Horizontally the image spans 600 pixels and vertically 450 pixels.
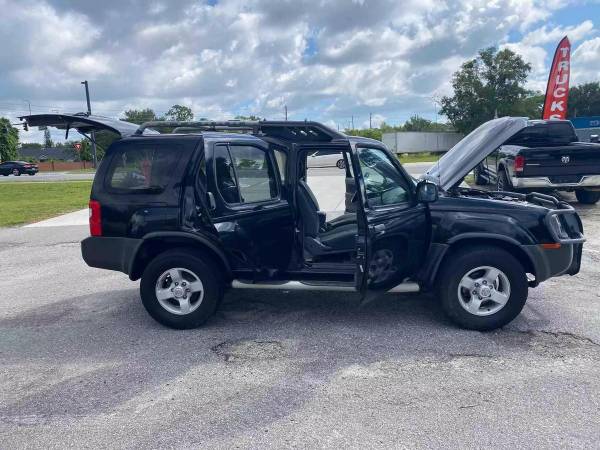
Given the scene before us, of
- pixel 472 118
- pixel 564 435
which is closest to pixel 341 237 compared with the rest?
pixel 564 435

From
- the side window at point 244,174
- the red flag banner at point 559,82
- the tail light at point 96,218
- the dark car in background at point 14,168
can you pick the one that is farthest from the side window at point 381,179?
the dark car in background at point 14,168

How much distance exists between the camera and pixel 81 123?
4.70 metres

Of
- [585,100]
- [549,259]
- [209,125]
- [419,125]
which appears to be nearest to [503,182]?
[549,259]

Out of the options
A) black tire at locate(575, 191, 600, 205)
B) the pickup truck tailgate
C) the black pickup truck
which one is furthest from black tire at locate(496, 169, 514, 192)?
black tire at locate(575, 191, 600, 205)

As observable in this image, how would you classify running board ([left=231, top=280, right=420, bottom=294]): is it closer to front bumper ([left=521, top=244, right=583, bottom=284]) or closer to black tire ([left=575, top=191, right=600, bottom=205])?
front bumper ([left=521, top=244, right=583, bottom=284])

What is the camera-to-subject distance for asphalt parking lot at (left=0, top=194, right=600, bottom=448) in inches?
113

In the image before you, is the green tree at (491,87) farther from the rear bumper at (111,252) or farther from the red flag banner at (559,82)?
the rear bumper at (111,252)

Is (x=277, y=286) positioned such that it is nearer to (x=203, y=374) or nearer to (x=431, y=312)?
(x=203, y=374)

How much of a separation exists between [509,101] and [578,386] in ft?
165

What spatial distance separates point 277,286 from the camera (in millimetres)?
4457

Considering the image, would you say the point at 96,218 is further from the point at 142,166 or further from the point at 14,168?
the point at 14,168

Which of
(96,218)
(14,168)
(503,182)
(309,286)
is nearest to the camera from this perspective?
(309,286)

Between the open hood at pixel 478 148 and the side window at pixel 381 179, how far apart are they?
508 mm

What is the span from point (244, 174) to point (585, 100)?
283ft
